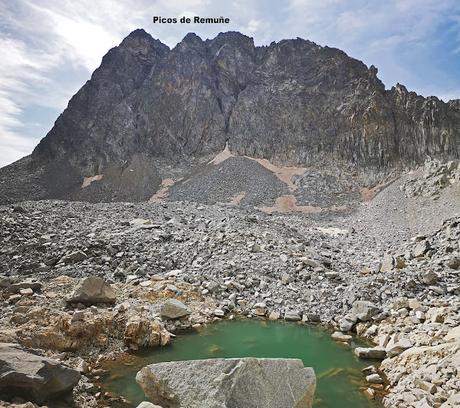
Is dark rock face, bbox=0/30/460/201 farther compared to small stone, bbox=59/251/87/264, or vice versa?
dark rock face, bbox=0/30/460/201

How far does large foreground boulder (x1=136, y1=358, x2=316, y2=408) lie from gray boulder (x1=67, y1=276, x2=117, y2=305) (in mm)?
6085

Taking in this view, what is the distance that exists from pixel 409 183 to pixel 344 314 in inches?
1336

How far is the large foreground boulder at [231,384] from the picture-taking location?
524cm

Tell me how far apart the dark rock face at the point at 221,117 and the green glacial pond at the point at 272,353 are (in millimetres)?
48805

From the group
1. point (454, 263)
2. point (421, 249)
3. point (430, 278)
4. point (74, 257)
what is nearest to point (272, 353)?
point (430, 278)

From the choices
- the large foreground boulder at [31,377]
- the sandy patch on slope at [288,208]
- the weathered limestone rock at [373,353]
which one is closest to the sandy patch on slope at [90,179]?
the sandy patch on slope at [288,208]

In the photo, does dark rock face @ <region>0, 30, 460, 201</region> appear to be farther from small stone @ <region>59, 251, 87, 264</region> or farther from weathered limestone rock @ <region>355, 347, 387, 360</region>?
weathered limestone rock @ <region>355, 347, 387, 360</region>

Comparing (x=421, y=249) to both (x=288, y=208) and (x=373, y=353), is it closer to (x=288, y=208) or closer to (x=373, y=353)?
(x=373, y=353)

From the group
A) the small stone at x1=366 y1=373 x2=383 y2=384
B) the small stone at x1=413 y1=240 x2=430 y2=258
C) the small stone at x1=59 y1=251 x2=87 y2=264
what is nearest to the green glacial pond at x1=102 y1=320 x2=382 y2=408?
the small stone at x1=366 y1=373 x2=383 y2=384

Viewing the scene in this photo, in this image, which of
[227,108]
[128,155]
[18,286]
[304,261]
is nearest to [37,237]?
[18,286]

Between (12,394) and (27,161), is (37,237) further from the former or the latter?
(27,161)

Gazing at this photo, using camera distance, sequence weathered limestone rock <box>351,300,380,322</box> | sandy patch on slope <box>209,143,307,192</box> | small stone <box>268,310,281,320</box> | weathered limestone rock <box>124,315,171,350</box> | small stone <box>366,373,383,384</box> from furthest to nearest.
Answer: sandy patch on slope <box>209,143,307,192</box> < small stone <box>268,310,281,320</box> < weathered limestone rock <box>351,300,380,322</box> < weathered limestone rock <box>124,315,171,350</box> < small stone <box>366,373,383,384</box>

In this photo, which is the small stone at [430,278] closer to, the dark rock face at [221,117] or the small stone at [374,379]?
the small stone at [374,379]

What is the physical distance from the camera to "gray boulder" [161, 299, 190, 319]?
11.4 metres
